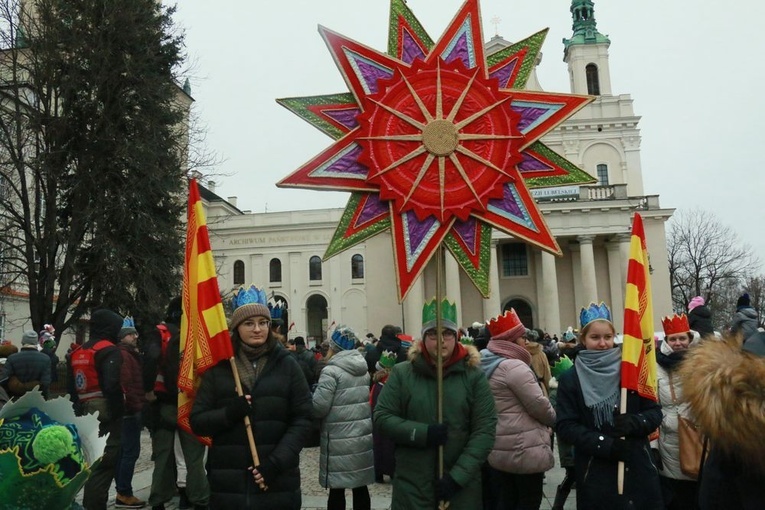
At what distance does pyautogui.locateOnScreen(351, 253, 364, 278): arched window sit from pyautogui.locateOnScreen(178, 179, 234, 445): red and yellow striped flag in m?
49.4

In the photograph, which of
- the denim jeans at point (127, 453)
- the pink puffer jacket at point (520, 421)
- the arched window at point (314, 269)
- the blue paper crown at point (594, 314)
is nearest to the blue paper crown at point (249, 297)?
the pink puffer jacket at point (520, 421)

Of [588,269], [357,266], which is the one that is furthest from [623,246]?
[357,266]

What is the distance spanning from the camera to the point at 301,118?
5207mm

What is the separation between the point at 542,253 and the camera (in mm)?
36375

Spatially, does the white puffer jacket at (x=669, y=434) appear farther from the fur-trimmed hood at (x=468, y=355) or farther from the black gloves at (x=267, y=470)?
the black gloves at (x=267, y=470)

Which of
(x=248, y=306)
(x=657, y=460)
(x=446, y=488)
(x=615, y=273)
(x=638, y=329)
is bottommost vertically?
(x=657, y=460)

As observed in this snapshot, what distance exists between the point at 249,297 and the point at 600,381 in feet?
8.16

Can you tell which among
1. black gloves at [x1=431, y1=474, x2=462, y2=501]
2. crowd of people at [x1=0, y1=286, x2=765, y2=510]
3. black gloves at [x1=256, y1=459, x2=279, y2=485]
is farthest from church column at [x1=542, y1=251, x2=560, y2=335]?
black gloves at [x1=256, y1=459, x2=279, y2=485]

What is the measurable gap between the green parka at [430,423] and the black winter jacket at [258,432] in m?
0.59

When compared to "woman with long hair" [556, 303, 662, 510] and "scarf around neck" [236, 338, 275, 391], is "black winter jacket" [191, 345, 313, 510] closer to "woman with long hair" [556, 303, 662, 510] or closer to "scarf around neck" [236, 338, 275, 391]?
"scarf around neck" [236, 338, 275, 391]

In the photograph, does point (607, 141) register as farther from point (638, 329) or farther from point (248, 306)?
point (248, 306)

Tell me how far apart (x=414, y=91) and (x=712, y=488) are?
3.64 m

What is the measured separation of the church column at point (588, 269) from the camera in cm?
3469

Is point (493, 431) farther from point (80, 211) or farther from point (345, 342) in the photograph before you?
point (80, 211)
